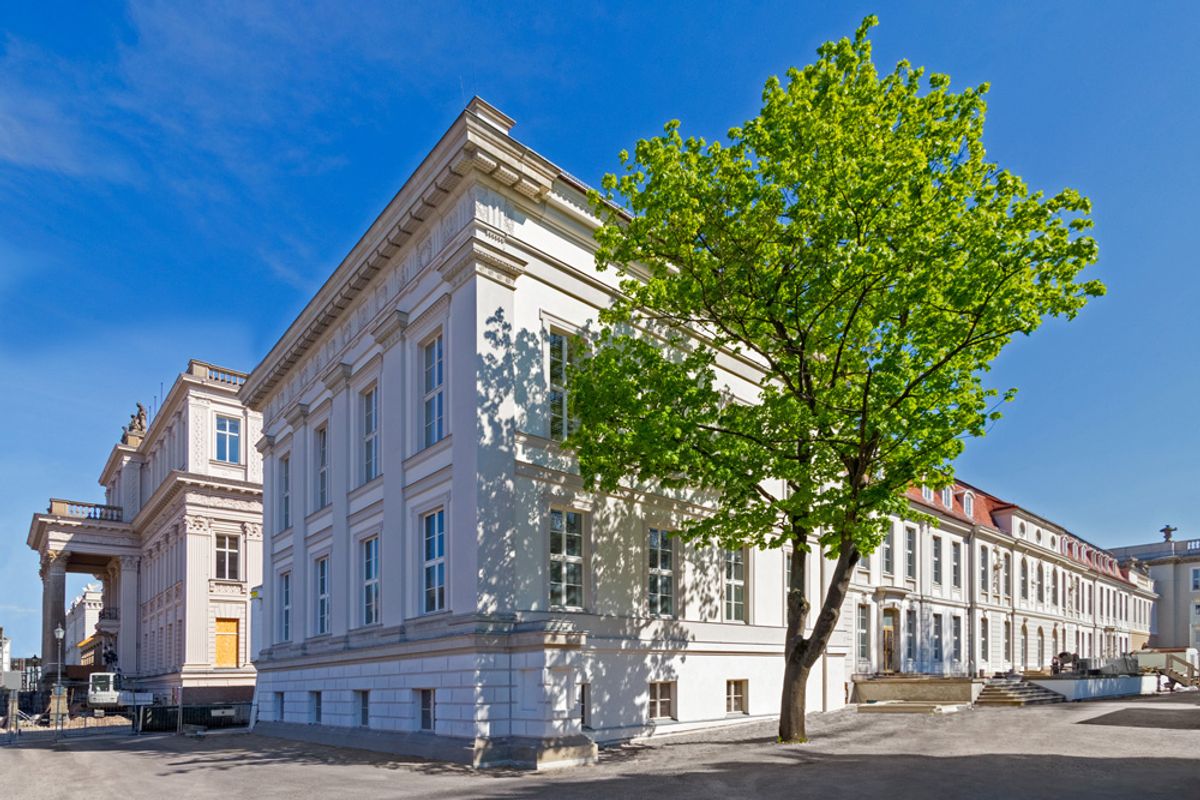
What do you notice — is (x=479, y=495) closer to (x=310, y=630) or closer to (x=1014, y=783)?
(x=1014, y=783)

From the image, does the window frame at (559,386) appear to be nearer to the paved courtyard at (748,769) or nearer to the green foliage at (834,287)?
the green foliage at (834,287)

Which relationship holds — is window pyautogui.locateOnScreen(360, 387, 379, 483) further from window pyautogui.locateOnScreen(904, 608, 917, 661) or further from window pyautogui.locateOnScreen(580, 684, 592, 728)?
window pyautogui.locateOnScreen(904, 608, 917, 661)

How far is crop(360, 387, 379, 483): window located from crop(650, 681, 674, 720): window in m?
8.56

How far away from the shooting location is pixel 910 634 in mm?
38719

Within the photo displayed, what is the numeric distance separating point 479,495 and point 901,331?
8368mm

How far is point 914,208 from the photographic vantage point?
16.2m

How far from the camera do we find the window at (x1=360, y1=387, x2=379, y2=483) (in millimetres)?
23297

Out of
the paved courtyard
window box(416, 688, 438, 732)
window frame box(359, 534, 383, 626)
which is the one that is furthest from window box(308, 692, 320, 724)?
window box(416, 688, 438, 732)

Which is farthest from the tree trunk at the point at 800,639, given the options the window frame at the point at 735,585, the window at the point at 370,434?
the window at the point at 370,434

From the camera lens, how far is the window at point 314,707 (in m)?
25.2

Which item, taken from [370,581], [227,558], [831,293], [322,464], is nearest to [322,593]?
[322,464]

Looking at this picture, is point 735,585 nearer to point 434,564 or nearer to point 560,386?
point 560,386

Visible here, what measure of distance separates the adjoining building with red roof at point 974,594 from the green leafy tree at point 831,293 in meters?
14.0

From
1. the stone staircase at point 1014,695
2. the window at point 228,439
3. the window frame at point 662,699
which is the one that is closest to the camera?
the window frame at point 662,699
